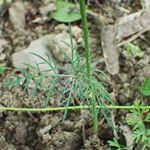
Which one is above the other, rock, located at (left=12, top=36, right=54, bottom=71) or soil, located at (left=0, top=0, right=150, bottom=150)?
rock, located at (left=12, top=36, right=54, bottom=71)

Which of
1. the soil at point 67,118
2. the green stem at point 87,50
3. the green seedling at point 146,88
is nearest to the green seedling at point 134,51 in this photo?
the soil at point 67,118

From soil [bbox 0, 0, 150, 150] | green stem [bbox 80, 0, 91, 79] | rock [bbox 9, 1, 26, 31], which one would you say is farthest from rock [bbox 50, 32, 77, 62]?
green stem [bbox 80, 0, 91, 79]

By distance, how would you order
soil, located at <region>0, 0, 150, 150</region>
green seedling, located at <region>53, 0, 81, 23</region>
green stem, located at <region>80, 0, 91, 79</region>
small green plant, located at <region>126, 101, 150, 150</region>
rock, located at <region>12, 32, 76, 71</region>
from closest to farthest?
1. green stem, located at <region>80, 0, 91, 79</region>
2. small green plant, located at <region>126, 101, 150, 150</region>
3. soil, located at <region>0, 0, 150, 150</region>
4. rock, located at <region>12, 32, 76, 71</region>
5. green seedling, located at <region>53, 0, 81, 23</region>

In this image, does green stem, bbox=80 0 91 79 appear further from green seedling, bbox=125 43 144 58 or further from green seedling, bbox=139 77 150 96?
green seedling, bbox=125 43 144 58

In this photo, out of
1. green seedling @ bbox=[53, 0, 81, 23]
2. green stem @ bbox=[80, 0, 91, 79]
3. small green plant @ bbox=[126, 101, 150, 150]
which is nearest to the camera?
green stem @ bbox=[80, 0, 91, 79]

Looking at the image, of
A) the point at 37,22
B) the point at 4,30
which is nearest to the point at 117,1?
the point at 37,22

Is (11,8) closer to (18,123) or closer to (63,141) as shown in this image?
(18,123)

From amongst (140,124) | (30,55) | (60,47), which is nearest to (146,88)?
(140,124)

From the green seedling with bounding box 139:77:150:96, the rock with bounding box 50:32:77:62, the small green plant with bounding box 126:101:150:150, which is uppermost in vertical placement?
the rock with bounding box 50:32:77:62
